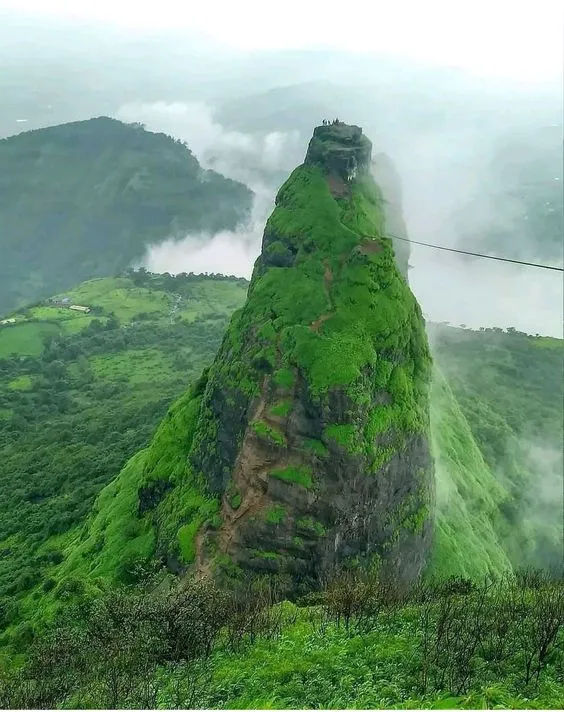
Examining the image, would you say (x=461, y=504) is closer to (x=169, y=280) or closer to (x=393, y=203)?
(x=393, y=203)

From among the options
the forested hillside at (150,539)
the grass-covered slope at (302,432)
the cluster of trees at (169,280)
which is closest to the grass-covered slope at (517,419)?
the forested hillside at (150,539)

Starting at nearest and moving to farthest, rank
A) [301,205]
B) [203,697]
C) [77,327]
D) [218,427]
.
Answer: [203,697] → [218,427] → [301,205] → [77,327]

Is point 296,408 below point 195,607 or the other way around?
the other way around

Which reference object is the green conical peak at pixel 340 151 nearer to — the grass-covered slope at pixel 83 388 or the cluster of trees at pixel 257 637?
the grass-covered slope at pixel 83 388

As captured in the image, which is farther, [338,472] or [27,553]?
[27,553]

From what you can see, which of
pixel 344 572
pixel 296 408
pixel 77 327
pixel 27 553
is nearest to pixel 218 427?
pixel 296 408

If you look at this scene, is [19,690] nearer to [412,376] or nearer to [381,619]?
[381,619]
